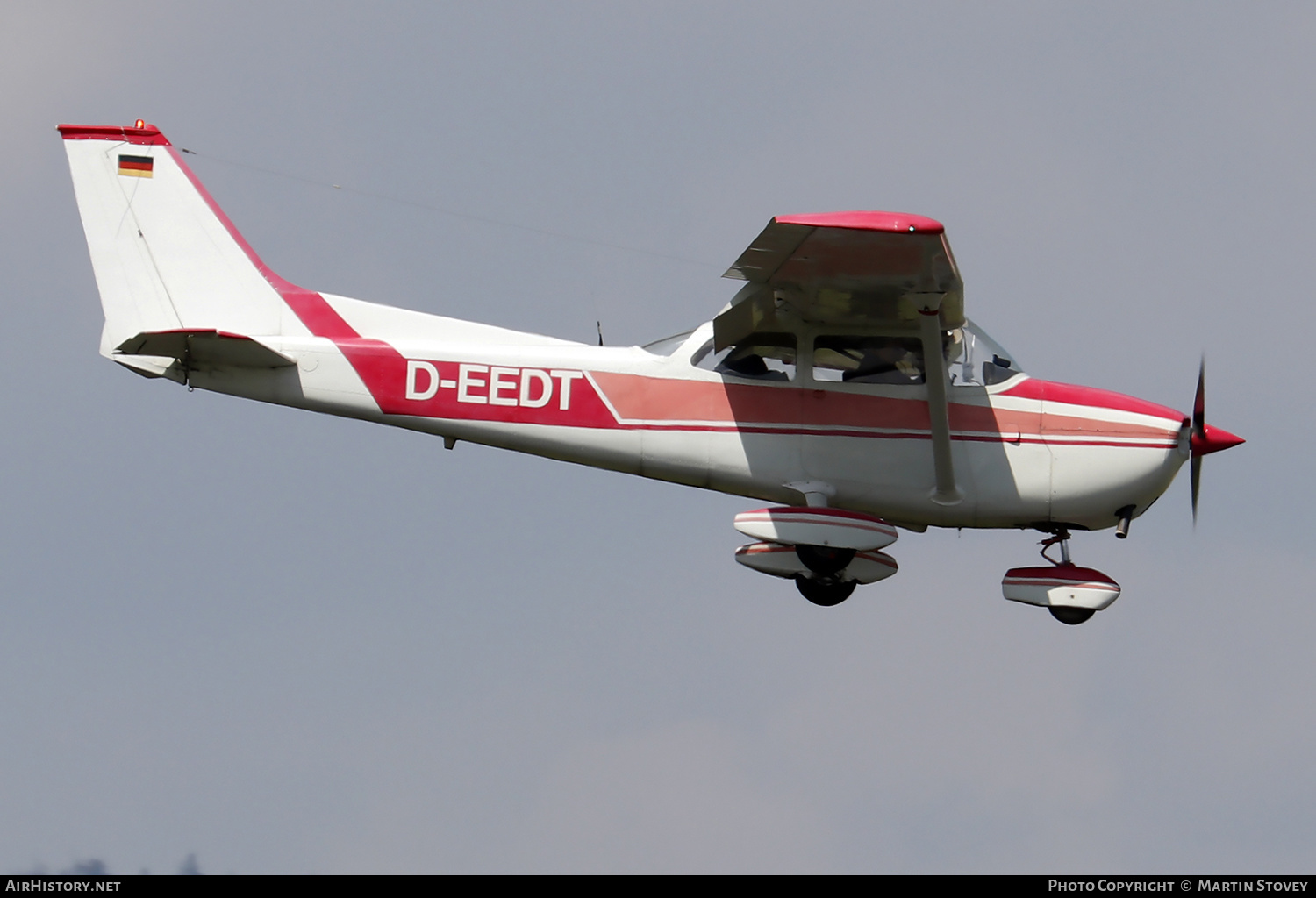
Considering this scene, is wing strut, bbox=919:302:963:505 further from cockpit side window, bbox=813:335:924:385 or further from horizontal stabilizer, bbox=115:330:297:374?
horizontal stabilizer, bbox=115:330:297:374

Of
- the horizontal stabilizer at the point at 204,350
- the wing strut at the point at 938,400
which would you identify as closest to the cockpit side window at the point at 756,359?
the wing strut at the point at 938,400

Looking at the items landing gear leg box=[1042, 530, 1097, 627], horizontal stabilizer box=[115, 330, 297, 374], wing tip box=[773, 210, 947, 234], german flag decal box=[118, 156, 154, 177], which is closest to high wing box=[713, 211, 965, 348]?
wing tip box=[773, 210, 947, 234]

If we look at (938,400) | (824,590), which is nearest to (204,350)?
(824,590)

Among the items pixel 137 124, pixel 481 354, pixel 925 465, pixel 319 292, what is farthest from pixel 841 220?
pixel 137 124

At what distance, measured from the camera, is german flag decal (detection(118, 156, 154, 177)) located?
1374 centimetres

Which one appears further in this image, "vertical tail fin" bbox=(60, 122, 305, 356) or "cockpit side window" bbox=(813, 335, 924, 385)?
"vertical tail fin" bbox=(60, 122, 305, 356)

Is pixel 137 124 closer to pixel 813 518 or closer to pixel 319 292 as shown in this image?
pixel 319 292

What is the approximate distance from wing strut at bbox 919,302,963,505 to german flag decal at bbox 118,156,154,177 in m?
6.83

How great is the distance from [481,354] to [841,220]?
3715 mm

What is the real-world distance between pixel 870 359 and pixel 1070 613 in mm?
2721

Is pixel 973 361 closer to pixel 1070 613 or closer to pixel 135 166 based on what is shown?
pixel 1070 613

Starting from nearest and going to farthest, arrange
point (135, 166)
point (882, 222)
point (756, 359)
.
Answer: point (882, 222) < point (756, 359) < point (135, 166)

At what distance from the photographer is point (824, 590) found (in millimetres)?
13797

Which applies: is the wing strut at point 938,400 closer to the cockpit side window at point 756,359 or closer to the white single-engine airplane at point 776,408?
the white single-engine airplane at point 776,408
